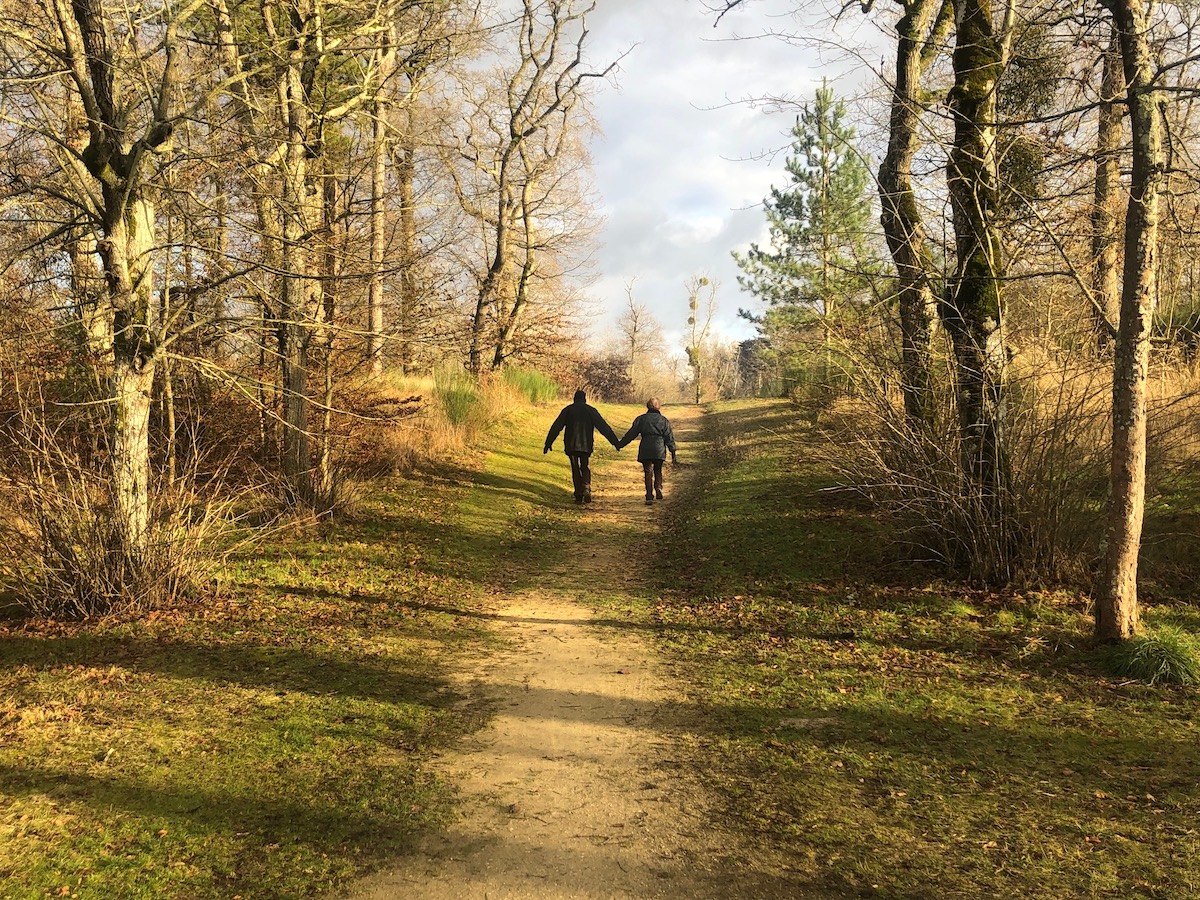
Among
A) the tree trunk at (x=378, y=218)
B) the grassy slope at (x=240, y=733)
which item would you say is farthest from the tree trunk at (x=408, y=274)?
the grassy slope at (x=240, y=733)

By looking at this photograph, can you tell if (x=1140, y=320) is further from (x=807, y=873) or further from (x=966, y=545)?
(x=807, y=873)

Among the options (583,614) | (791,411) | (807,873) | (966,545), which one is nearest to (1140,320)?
(966,545)

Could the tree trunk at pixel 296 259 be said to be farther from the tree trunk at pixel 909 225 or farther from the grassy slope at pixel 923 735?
the tree trunk at pixel 909 225

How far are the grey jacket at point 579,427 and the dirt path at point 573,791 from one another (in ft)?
20.3

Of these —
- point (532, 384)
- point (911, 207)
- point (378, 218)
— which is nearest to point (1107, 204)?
point (911, 207)

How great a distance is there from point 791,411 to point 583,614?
53.1 ft

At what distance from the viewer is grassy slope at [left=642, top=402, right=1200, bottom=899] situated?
338cm

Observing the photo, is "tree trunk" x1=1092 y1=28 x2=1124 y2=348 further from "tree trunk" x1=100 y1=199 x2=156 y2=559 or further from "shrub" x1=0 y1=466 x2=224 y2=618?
"shrub" x1=0 y1=466 x2=224 y2=618

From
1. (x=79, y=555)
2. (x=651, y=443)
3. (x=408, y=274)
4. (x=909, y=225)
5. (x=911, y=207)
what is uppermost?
(x=911, y=207)

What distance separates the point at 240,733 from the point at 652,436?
917 cm

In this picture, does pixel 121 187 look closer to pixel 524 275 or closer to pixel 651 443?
pixel 651 443

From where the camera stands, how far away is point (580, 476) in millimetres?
13258

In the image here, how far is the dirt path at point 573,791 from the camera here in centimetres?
333

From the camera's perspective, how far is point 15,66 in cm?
633
